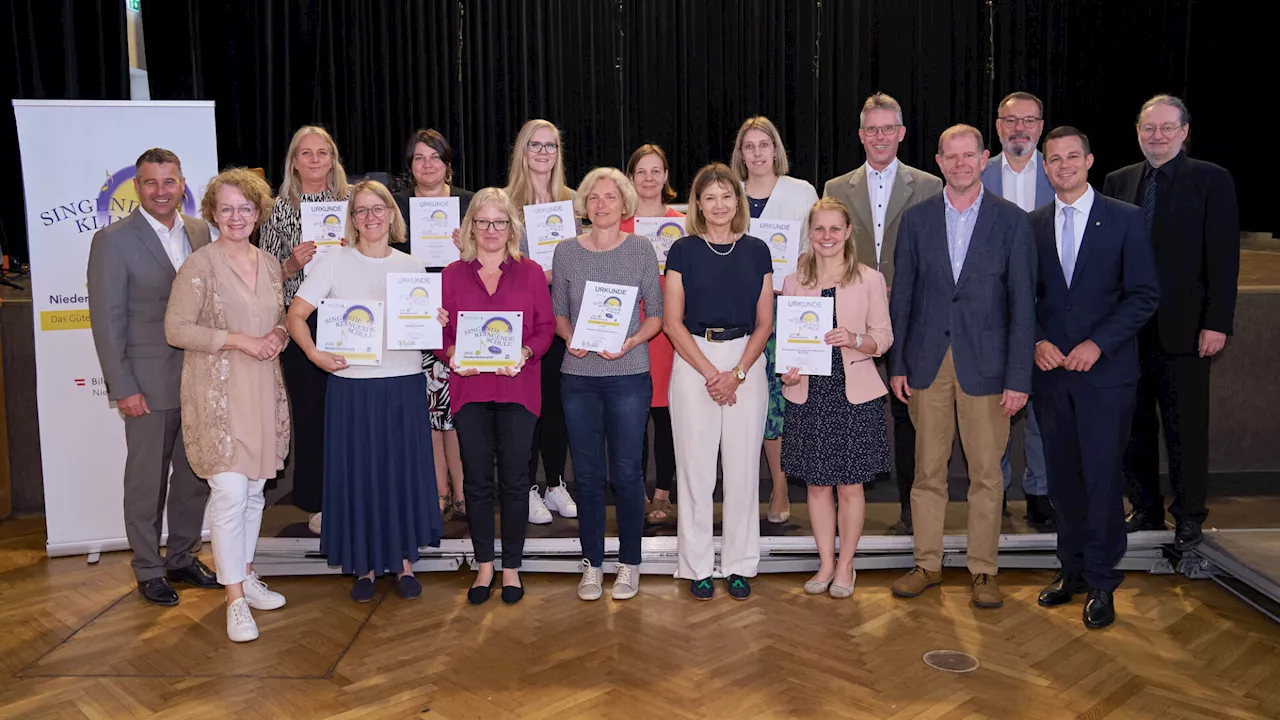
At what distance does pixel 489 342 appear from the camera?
375 centimetres

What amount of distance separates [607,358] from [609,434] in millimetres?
323

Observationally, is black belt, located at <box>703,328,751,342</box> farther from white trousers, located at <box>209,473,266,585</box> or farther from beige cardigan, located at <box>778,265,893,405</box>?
white trousers, located at <box>209,473,266,585</box>

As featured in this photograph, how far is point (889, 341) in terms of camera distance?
12.7 ft

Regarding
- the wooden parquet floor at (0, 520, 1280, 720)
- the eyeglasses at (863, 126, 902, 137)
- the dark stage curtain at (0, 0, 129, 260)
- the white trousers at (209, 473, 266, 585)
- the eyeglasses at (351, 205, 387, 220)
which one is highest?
the dark stage curtain at (0, 0, 129, 260)

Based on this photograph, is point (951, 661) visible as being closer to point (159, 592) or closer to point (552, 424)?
point (552, 424)

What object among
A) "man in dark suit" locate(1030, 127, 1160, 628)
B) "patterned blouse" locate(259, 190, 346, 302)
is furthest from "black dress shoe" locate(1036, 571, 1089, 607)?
"patterned blouse" locate(259, 190, 346, 302)

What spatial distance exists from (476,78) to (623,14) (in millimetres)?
1420

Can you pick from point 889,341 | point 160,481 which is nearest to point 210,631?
point 160,481

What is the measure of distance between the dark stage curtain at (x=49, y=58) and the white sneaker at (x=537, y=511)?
4504 mm

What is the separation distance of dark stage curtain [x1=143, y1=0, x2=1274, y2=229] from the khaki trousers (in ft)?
17.7

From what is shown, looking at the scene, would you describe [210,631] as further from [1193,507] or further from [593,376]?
[1193,507]

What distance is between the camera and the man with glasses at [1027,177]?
4461mm

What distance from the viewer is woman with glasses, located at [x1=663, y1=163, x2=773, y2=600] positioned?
3.84 m

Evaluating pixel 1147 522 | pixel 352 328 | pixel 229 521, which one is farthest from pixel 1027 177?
pixel 229 521
